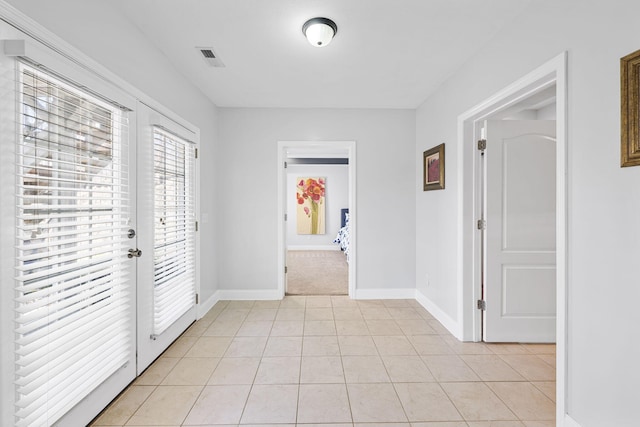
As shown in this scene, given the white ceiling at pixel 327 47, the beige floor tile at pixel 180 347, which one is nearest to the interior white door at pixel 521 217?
the white ceiling at pixel 327 47

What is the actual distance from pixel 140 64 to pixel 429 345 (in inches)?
126

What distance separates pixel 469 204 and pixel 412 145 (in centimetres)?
147

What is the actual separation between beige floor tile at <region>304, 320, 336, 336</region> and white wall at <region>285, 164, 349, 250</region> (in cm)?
509

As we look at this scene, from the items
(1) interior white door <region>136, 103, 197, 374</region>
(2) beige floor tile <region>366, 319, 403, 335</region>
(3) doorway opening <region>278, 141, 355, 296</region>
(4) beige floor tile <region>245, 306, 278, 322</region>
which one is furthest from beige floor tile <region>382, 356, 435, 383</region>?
(3) doorway opening <region>278, 141, 355, 296</region>

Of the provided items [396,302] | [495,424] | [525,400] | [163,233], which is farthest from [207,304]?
[525,400]

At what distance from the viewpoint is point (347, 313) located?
11.5 ft

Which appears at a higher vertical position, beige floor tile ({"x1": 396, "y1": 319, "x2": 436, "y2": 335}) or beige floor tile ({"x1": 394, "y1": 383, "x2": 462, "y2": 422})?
beige floor tile ({"x1": 396, "y1": 319, "x2": 436, "y2": 335})

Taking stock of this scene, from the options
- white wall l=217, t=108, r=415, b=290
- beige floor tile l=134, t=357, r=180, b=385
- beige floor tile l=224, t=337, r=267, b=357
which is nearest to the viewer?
beige floor tile l=134, t=357, r=180, b=385

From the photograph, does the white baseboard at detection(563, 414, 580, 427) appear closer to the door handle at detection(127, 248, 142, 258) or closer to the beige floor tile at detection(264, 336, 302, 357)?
the beige floor tile at detection(264, 336, 302, 357)

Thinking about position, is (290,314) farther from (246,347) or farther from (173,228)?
(173,228)

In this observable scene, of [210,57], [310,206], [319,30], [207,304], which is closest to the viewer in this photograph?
[319,30]

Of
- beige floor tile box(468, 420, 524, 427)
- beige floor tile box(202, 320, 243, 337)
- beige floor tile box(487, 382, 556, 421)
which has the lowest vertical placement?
beige floor tile box(468, 420, 524, 427)

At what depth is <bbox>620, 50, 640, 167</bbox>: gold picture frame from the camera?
1.25 m

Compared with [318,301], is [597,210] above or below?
above
